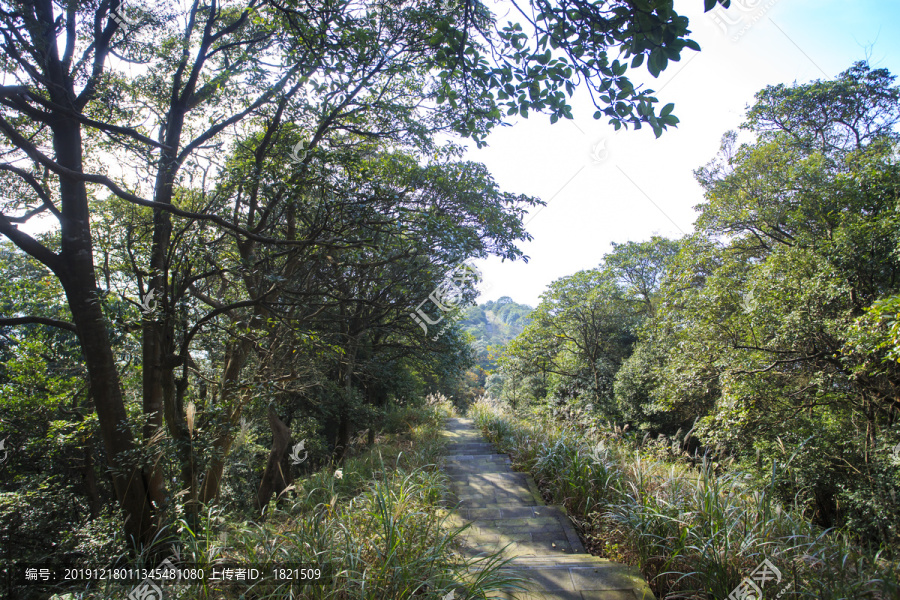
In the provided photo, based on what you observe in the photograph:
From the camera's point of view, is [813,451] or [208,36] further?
→ [813,451]

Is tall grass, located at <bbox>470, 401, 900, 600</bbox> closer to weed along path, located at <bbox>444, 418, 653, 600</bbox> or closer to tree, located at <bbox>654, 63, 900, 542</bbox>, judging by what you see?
weed along path, located at <bbox>444, 418, 653, 600</bbox>

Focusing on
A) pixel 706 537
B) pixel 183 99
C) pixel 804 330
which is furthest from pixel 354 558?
pixel 804 330

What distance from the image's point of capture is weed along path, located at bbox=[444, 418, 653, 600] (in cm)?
224

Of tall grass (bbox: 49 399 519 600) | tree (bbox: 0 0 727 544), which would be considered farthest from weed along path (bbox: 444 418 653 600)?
tree (bbox: 0 0 727 544)

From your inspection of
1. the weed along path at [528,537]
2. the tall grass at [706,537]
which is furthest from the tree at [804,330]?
the weed along path at [528,537]

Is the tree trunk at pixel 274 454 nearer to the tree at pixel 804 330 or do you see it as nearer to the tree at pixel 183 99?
the tree at pixel 183 99

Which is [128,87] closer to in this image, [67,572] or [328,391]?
[67,572]

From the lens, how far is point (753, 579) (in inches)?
75.9

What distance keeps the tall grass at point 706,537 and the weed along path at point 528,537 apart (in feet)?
0.67

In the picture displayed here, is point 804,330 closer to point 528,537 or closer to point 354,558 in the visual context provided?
point 528,537

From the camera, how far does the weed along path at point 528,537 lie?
2240 mm

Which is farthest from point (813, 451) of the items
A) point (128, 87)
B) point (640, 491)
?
point (128, 87)

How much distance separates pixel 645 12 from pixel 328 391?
8.08m

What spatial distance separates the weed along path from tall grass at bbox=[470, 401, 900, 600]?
0.20 meters
